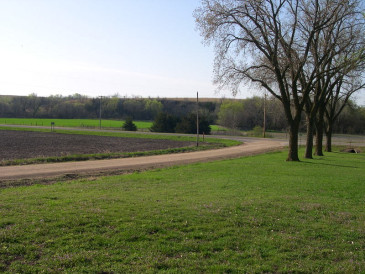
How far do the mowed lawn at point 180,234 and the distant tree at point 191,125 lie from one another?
208 feet

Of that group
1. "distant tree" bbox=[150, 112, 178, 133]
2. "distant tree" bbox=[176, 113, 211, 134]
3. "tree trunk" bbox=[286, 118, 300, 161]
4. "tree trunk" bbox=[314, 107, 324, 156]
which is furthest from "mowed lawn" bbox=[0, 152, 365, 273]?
"distant tree" bbox=[150, 112, 178, 133]

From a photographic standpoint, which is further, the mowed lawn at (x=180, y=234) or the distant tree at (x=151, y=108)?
the distant tree at (x=151, y=108)

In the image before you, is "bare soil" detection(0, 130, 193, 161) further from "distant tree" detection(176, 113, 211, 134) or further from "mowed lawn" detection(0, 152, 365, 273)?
"distant tree" detection(176, 113, 211, 134)

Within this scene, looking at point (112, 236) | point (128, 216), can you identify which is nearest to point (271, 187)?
point (128, 216)

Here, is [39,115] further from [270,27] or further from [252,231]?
[252,231]

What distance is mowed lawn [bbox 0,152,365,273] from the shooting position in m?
5.27

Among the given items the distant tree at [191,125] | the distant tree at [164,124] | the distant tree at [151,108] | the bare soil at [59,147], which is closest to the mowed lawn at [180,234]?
the bare soil at [59,147]

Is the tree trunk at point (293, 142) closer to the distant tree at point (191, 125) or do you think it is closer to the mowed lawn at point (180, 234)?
the mowed lawn at point (180, 234)

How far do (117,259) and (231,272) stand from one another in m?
1.63

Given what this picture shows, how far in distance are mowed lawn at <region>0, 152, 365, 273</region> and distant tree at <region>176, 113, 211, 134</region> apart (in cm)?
6334

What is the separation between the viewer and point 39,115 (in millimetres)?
133750

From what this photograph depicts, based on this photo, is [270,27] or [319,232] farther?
[270,27]

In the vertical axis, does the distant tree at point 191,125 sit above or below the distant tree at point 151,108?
below

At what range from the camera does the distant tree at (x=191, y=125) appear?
242 ft
